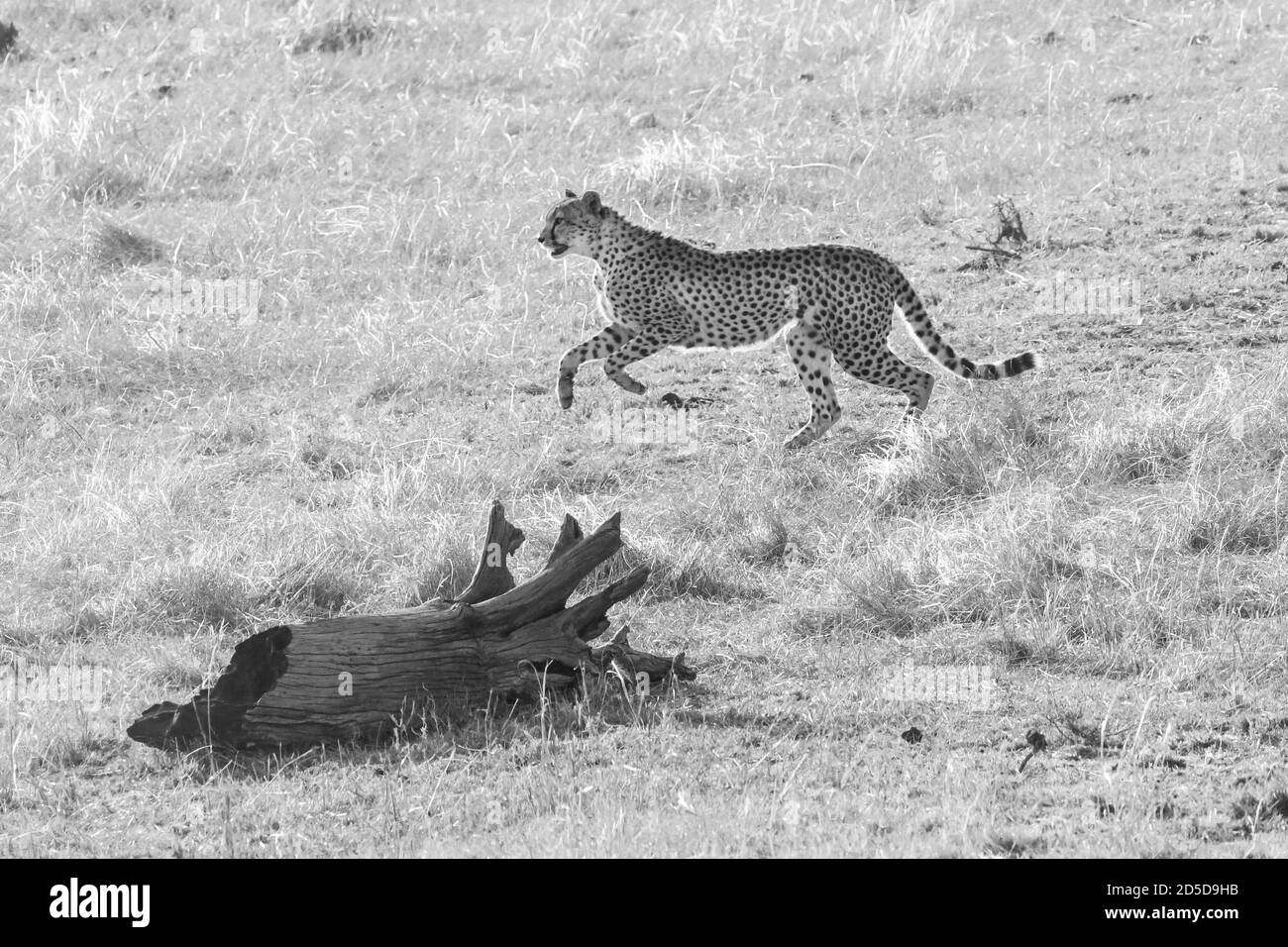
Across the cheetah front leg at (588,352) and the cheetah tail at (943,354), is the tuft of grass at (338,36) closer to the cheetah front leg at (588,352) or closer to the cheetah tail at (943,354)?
the cheetah front leg at (588,352)

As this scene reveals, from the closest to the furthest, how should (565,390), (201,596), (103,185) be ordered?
(201,596)
(565,390)
(103,185)

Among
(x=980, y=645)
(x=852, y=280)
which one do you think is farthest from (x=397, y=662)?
(x=852, y=280)

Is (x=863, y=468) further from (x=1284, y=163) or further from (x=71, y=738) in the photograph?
(x=1284, y=163)

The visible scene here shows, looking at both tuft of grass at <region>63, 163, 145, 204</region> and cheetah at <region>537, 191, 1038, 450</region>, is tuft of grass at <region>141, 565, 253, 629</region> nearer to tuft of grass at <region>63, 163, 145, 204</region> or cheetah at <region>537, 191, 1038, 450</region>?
cheetah at <region>537, 191, 1038, 450</region>

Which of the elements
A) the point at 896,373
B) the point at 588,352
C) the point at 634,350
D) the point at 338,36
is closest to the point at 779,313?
the point at 896,373

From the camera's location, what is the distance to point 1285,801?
621 centimetres

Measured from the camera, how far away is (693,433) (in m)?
10.6

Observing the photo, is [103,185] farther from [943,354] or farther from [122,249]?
[943,354]

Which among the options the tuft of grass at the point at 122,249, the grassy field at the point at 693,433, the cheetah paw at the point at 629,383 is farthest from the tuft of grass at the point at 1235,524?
the tuft of grass at the point at 122,249

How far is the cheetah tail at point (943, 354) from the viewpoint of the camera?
10.4 m

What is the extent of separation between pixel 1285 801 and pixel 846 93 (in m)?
9.91

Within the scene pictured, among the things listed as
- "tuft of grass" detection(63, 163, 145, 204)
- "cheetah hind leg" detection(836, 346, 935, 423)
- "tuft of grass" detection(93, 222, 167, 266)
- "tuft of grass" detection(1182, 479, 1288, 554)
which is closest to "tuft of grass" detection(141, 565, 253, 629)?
"cheetah hind leg" detection(836, 346, 935, 423)

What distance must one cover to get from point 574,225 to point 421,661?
4195mm

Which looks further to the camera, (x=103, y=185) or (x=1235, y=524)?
(x=103, y=185)
